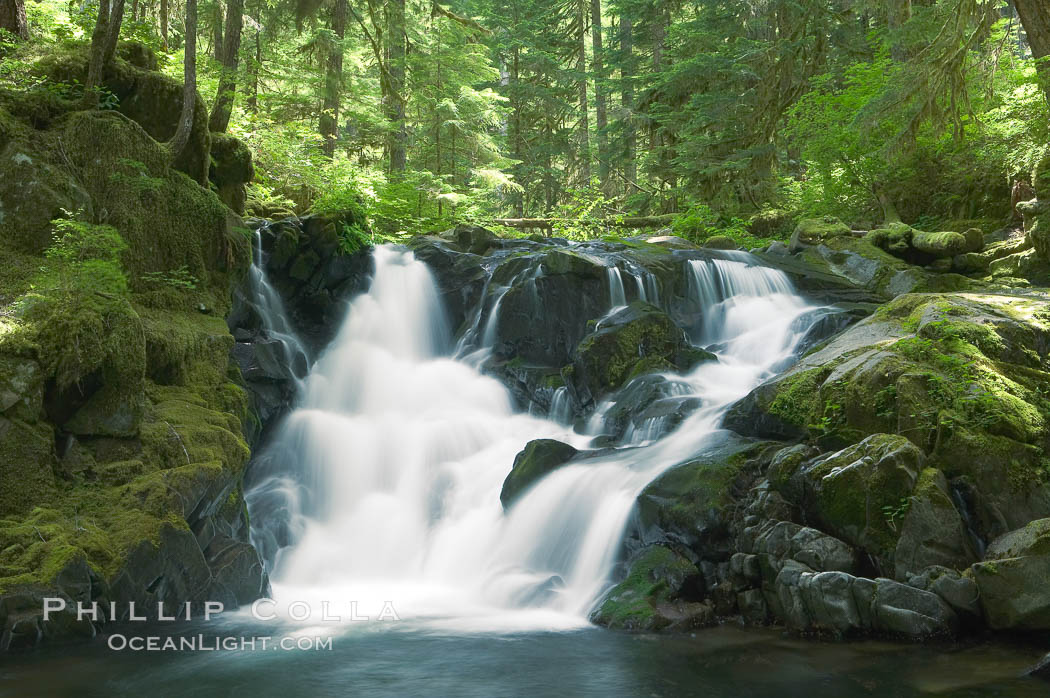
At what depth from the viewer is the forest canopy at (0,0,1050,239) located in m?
10.8

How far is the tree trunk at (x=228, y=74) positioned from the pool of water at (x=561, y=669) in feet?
27.0

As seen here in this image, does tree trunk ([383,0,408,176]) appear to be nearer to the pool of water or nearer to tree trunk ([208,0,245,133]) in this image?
tree trunk ([208,0,245,133])

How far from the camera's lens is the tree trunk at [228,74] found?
11477 millimetres

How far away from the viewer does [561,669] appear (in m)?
5.57

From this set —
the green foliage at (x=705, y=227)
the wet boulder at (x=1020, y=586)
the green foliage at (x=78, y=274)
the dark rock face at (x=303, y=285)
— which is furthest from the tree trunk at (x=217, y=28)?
the wet boulder at (x=1020, y=586)

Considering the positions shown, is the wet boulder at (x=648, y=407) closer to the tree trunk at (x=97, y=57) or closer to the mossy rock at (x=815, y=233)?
the mossy rock at (x=815, y=233)

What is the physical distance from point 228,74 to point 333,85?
6087 millimetres

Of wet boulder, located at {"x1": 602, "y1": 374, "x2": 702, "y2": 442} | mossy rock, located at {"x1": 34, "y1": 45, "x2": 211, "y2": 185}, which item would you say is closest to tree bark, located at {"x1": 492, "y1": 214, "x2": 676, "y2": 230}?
wet boulder, located at {"x1": 602, "y1": 374, "x2": 702, "y2": 442}

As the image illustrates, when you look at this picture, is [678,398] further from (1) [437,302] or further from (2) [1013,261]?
(2) [1013,261]

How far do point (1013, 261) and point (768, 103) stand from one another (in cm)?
1006

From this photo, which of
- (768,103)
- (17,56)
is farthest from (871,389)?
(768,103)

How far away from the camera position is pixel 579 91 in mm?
31234

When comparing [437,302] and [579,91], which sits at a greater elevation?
[579,91]

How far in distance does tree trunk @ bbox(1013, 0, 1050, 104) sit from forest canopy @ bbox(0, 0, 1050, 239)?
0.08 ft
